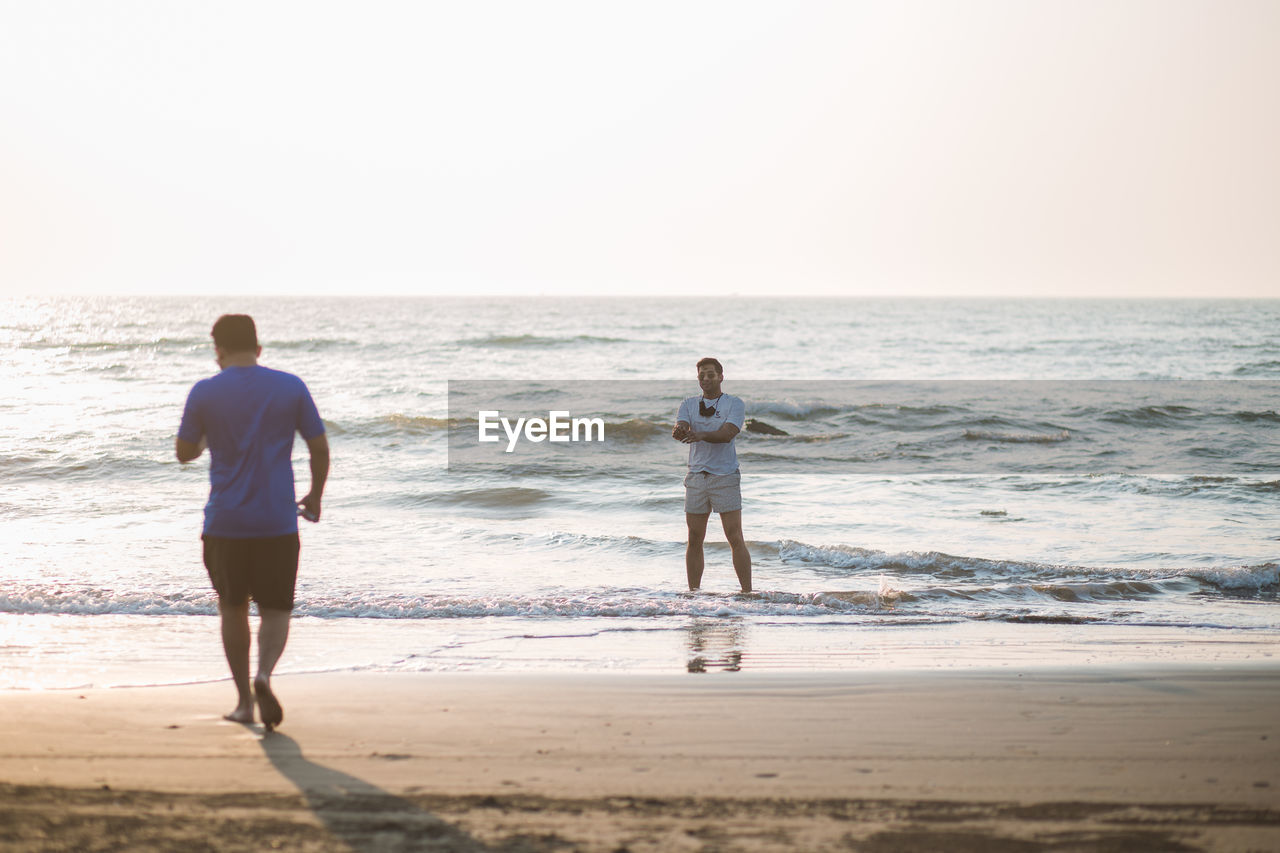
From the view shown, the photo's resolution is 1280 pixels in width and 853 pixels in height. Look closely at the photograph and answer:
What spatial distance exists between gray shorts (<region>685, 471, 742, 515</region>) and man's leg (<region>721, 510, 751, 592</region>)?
7 centimetres

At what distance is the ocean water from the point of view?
6.49 m

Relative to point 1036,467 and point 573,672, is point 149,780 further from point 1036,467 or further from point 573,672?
point 1036,467

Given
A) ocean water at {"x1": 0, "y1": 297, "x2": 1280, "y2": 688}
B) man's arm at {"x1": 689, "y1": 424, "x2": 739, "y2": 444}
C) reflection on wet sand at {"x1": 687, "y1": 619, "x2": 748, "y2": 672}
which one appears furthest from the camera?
man's arm at {"x1": 689, "y1": 424, "x2": 739, "y2": 444}

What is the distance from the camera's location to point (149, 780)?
3.63 m

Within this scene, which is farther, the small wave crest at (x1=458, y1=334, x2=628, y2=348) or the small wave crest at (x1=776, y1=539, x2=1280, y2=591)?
the small wave crest at (x1=458, y1=334, x2=628, y2=348)

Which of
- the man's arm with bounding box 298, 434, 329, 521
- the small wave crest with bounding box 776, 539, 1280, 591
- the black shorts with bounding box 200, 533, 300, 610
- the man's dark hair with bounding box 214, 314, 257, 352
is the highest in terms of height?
the man's dark hair with bounding box 214, 314, 257, 352

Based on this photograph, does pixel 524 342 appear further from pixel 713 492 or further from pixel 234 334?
pixel 234 334

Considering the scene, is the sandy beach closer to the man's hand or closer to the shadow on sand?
the shadow on sand

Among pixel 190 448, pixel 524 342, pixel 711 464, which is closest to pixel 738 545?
pixel 711 464

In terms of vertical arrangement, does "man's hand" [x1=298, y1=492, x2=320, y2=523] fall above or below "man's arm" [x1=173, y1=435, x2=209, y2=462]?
below

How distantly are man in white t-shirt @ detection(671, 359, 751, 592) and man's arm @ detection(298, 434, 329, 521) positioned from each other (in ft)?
12.4

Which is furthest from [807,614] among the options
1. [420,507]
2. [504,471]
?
[504,471]

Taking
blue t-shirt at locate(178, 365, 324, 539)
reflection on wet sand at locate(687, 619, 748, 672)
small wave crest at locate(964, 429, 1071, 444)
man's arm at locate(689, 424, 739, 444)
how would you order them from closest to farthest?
blue t-shirt at locate(178, 365, 324, 539)
reflection on wet sand at locate(687, 619, 748, 672)
man's arm at locate(689, 424, 739, 444)
small wave crest at locate(964, 429, 1071, 444)

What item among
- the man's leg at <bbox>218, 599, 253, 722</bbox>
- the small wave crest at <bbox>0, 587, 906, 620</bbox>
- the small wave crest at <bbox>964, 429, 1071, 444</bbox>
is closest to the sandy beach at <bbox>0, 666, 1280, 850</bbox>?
the man's leg at <bbox>218, 599, 253, 722</bbox>
